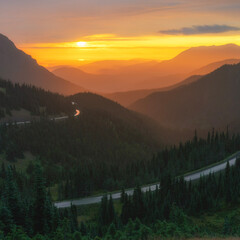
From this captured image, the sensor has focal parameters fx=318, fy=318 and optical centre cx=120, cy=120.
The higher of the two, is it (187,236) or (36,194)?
(36,194)

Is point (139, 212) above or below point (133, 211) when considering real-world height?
below

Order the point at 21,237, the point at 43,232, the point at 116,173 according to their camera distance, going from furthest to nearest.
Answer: the point at 116,173
the point at 43,232
the point at 21,237

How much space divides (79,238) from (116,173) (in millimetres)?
92998

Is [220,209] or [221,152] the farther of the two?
[221,152]

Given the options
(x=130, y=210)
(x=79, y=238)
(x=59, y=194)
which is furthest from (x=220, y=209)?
(x=59, y=194)

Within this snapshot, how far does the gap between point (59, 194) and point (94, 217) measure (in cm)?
3329

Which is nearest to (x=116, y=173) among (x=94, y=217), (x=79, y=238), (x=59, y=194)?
(x=59, y=194)

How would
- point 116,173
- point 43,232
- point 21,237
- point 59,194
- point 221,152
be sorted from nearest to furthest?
point 21,237 < point 43,232 < point 59,194 < point 116,173 < point 221,152

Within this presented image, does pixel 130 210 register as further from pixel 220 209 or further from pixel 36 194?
pixel 36 194

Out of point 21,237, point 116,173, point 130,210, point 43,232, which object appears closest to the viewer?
point 21,237

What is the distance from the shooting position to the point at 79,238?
39375mm

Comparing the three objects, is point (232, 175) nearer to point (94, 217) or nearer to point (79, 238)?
point (94, 217)

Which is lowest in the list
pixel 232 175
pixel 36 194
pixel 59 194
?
pixel 59 194

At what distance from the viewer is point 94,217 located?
8938 cm
